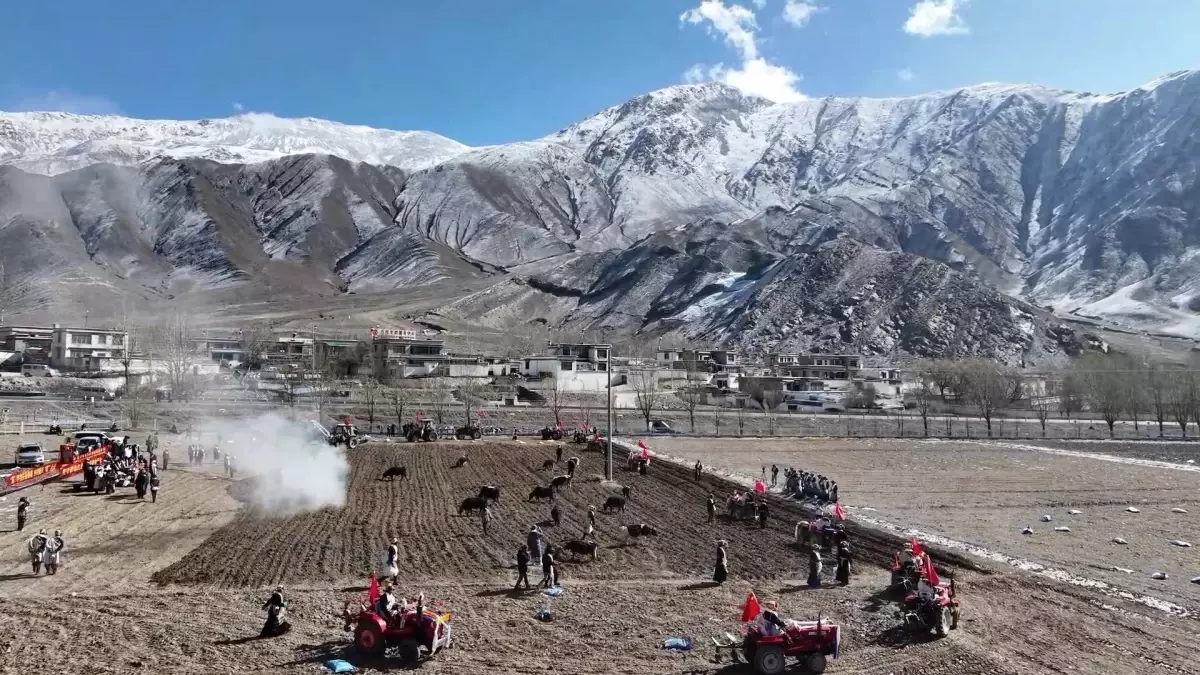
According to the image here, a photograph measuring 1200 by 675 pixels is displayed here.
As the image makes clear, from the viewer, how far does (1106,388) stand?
7738 centimetres

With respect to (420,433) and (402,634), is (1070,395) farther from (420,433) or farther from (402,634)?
(402,634)

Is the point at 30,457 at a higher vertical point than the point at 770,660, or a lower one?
higher

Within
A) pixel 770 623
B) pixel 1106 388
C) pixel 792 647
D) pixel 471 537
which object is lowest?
pixel 471 537

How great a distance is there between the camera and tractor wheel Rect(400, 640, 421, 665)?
11.6 metres

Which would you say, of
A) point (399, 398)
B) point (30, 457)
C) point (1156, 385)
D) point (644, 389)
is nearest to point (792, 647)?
point (30, 457)

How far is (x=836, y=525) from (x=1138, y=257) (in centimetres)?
20362

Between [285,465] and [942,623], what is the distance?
26.1 metres

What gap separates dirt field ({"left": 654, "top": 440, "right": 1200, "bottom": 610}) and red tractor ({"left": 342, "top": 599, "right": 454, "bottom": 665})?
14.3 metres

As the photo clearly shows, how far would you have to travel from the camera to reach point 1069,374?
89250 mm

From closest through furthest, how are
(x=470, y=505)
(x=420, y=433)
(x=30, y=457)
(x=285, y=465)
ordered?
1. (x=470, y=505)
2. (x=285, y=465)
3. (x=30, y=457)
4. (x=420, y=433)

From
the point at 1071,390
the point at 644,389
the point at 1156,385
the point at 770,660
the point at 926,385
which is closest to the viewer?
the point at 770,660

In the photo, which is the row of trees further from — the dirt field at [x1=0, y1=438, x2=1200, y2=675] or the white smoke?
the dirt field at [x1=0, y1=438, x2=1200, y2=675]

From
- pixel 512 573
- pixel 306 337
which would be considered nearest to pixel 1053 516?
pixel 512 573

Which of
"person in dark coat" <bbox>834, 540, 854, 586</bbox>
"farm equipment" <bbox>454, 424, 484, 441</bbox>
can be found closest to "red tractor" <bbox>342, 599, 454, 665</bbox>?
"person in dark coat" <bbox>834, 540, 854, 586</bbox>
